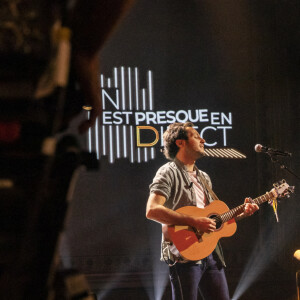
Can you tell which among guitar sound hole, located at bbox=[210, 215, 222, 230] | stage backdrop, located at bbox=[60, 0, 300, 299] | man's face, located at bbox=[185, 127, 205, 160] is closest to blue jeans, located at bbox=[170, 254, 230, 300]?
guitar sound hole, located at bbox=[210, 215, 222, 230]

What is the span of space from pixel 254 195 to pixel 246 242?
2.33 feet

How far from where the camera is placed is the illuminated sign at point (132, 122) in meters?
6.29

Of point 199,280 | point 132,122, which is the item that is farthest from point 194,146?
point 132,122

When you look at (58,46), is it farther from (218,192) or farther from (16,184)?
(218,192)

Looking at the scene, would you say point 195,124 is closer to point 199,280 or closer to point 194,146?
point 194,146

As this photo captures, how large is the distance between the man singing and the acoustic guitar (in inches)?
1.5

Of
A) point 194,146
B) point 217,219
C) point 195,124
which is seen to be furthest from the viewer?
point 195,124

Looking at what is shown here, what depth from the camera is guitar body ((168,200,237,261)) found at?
298cm

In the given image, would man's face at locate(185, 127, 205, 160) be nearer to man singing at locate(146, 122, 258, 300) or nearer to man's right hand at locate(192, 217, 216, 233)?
man singing at locate(146, 122, 258, 300)

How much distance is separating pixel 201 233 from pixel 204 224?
101mm

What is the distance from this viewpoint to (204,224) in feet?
10.1

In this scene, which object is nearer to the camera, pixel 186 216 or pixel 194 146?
pixel 186 216

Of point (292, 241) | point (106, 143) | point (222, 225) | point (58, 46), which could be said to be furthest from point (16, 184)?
point (292, 241)

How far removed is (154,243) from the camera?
6.29m
